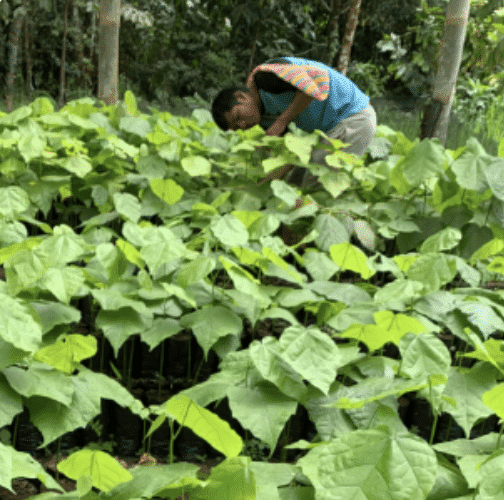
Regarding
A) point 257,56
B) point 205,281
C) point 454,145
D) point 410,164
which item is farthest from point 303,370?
Answer: point 257,56

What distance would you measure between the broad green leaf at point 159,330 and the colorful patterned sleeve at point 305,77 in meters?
1.38

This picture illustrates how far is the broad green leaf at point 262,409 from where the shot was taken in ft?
3.86

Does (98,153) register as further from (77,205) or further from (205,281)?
(205,281)

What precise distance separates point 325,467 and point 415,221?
1772 millimetres

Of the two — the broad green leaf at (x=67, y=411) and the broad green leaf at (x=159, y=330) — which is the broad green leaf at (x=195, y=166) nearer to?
the broad green leaf at (x=159, y=330)

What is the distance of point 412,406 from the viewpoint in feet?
5.89

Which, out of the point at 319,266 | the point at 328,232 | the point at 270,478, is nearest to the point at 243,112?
the point at 328,232

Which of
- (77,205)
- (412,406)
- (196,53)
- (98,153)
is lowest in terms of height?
(412,406)

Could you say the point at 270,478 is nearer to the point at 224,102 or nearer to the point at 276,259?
the point at 276,259

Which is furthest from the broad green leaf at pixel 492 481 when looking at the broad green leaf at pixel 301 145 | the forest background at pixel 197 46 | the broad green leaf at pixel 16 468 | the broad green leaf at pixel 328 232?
the forest background at pixel 197 46

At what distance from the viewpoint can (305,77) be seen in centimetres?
264

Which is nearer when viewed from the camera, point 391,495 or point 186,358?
point 391,495

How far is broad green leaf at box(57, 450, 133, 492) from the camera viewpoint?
0.97 metres

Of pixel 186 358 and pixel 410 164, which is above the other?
pixel 410 164
